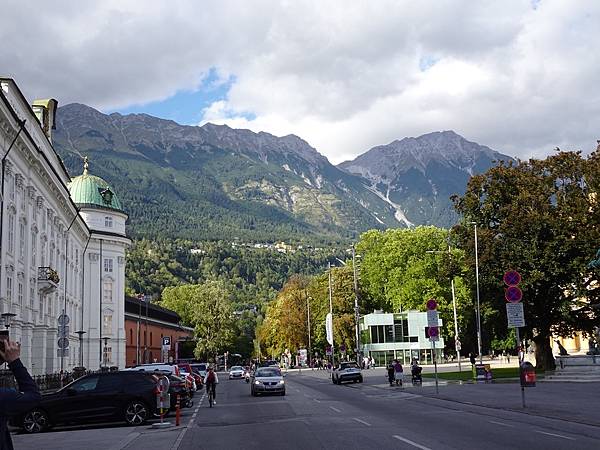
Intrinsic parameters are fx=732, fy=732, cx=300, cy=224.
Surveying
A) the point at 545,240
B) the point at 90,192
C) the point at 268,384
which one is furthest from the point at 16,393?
the point at 90,192

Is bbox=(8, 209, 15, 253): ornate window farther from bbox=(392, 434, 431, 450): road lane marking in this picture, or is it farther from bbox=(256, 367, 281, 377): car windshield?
bbox=(392, 434, 431, 450): road lane marking

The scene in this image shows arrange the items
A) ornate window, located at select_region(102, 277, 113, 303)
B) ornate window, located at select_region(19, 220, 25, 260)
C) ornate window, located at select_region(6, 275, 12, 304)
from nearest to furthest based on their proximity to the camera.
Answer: ornate window, located at select_region(6, 275, 12, 304) < ornate window, located at select_region(19, 220, 25, 260) < ornate window, located at select_region(102, 277, 113, 303)

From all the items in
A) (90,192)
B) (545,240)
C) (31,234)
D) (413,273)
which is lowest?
(545,240)

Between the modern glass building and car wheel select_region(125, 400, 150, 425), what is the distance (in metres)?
62.6

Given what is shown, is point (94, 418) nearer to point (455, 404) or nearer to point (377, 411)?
point (377, 411)

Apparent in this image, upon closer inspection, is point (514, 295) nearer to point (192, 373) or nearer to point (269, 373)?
point (269, 373)

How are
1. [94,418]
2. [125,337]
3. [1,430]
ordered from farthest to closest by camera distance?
[125,337]
[94,418]
[1,430]

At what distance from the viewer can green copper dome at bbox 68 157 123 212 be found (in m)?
78.9

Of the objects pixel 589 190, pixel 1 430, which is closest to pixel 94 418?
pixel 1 430

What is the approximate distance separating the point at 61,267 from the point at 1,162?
22456 millimetres

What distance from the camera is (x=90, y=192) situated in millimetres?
79812

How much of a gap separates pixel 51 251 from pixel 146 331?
4217cm

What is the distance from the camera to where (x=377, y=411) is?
2441cm

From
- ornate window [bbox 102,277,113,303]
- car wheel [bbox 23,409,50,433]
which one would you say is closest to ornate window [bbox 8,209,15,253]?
car wheel [bbox 23,409,50,433]
